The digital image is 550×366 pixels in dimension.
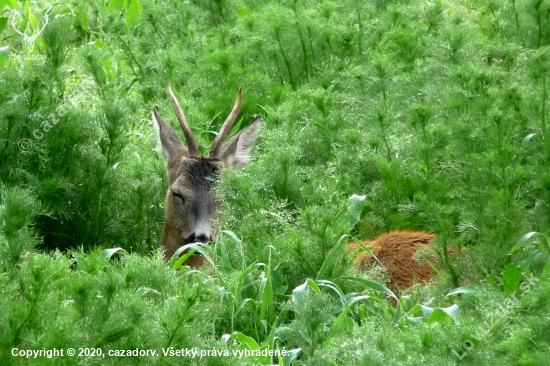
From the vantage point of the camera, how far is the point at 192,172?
7961 millimetres

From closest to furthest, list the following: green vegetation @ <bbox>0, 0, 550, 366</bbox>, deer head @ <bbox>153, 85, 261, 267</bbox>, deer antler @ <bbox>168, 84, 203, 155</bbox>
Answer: green vegetation @ <bbox>0, 0, 550, 366</bbox> < deer head @ <bbox>153, 85, 261, 267</bbox> < deer antler @ <bbox>168, 84, 203, 155</bbox>

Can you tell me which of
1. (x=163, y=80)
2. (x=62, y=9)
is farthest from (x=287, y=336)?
(x=62, y=9)

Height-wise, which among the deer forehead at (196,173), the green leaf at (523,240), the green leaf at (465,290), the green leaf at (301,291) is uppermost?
the green leaf at (301,291)

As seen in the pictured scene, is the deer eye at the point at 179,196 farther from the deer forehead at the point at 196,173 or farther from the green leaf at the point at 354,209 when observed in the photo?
Answer: the green leaf at the point at 354,209

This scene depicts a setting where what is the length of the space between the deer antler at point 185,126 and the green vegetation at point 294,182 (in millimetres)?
325

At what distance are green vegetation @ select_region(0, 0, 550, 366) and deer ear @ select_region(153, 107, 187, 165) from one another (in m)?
0.17

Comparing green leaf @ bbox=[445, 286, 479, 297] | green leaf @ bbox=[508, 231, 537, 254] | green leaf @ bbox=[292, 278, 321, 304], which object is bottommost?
green leaf @ bbox=[445, 286, 479, 297]

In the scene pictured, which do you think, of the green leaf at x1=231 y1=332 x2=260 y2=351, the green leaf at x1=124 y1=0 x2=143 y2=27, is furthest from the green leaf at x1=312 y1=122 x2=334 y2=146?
the green leaf at x1=124 y1=0 x2=143 y2=27

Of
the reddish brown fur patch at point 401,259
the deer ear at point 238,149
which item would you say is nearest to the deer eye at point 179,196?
the deer ear at point 238,149

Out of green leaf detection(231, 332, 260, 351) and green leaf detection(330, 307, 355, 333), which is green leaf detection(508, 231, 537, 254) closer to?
green leaf detection(330, 307, 355, 333)

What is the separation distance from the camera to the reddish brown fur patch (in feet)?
20.7

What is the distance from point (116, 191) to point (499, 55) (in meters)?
3.60

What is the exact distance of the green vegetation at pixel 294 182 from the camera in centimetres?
398

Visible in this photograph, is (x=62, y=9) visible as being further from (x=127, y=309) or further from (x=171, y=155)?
(x=127, y=309)
